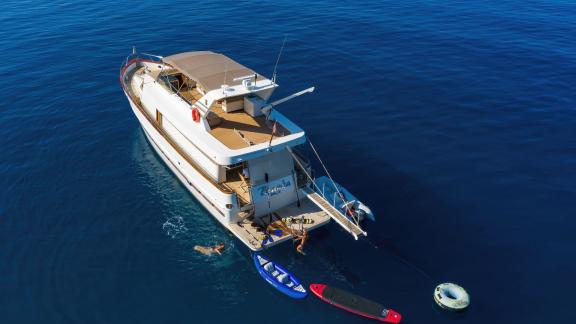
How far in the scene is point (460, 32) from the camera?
62.2m

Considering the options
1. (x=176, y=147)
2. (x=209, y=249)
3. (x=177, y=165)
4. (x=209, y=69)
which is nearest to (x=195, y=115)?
(x=176, y=147)

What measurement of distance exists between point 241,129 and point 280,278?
36.1 ft

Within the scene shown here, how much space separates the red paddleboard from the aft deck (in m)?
4.01

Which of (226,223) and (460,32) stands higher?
(460,32)

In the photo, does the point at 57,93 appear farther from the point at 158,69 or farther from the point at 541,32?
the point at 541,32

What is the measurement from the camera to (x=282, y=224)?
2966 cm

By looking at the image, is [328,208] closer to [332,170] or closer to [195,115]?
[332,170]

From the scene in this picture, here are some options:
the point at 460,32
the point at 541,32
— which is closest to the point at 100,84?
the point at 460,32

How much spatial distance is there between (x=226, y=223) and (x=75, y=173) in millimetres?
15921

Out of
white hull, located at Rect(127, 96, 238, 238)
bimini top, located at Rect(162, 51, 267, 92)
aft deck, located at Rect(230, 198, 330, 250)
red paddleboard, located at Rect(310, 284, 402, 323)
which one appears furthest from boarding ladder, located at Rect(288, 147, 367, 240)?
bimini top, located at Rect(162, 51, 267, 92)

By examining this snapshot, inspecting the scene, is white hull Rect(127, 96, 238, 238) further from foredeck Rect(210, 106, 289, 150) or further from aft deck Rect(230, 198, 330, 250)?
Result: foredeck Rect(210, 106, 289, 150)

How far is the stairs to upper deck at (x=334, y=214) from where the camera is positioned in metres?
27.3

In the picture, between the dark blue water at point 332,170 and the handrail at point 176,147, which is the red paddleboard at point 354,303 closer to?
the dark blue water at point 332,170

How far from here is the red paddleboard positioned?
24750 mm
